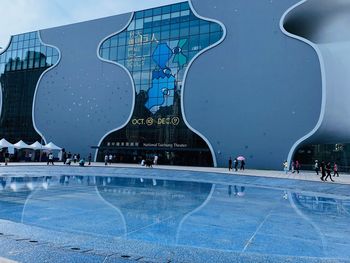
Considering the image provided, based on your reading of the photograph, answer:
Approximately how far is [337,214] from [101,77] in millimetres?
39446

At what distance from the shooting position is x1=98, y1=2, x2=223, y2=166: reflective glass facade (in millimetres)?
38469

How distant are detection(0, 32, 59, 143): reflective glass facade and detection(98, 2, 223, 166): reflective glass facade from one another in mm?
12435

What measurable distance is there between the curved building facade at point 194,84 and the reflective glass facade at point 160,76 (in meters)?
0.14

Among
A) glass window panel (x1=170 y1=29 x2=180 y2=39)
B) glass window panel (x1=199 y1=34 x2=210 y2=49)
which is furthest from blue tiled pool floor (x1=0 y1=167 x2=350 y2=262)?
glass window panel (x1=170 y1=29 x2=180 y2=39)

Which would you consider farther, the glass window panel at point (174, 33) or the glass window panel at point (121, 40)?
the glass window panel at point (121, 40)

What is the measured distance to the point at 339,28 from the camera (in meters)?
37.1

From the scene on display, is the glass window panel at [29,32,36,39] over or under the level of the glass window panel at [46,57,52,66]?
over

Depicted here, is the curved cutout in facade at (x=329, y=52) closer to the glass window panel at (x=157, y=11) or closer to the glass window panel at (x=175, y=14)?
the glass window panel at (x=175, y=14)

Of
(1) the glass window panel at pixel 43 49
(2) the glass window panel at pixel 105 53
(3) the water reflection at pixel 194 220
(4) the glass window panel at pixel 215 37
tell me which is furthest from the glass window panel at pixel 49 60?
(3) the water reflection at pixel 194 220

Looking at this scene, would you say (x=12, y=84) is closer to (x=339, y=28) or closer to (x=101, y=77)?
(x=101, y=77)

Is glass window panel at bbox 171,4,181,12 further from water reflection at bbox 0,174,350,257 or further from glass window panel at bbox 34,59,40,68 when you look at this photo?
water reflection at bbox 0,174,350,257

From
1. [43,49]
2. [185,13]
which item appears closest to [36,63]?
[43,49]

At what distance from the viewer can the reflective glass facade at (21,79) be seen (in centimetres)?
4984

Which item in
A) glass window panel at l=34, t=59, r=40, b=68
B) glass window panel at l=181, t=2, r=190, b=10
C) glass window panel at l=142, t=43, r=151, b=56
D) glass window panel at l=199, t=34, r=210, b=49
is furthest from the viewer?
glass window panel at l=34, t=59, r=40, b=68
